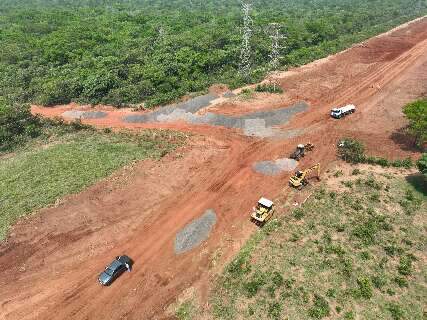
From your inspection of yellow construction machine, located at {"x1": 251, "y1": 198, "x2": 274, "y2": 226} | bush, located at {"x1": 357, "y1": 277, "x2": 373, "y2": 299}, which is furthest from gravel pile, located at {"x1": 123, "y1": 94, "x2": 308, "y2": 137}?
bush, located at {"x1": 357, "y1": 277, "x2": 373, "y2": 299}

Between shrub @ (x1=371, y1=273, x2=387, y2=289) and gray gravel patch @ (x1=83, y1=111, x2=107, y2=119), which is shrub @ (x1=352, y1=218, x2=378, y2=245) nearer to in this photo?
shrub @ (x1=371, y1=273, x2=387, y2=289)

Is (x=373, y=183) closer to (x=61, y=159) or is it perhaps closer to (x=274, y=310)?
(x=274, y=310)

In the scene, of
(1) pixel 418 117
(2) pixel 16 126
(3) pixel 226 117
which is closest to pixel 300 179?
(1) pixel 418 117

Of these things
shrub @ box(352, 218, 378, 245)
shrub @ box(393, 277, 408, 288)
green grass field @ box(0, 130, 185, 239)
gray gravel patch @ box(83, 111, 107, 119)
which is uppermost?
gray gravel patch @ box(83, 111, 107, 119)

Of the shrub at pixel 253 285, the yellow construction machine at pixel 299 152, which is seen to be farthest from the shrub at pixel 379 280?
the yellow construction machine at pixel 299 152

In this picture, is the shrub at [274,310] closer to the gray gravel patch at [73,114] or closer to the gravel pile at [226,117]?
the gravel pile at [226,117]

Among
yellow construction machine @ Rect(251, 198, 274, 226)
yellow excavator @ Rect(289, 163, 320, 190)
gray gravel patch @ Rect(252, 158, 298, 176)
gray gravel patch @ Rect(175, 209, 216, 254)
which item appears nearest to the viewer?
gray gravel patch @ Rect(175, 209, 216, 254)

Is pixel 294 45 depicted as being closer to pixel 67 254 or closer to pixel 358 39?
pixel 358 39
